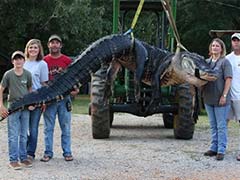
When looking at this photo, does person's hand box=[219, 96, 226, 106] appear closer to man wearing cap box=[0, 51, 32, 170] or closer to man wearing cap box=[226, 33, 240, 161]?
man wearing cap box=[226, 33, 240, 161]

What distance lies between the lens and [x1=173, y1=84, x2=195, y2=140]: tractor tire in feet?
32.0

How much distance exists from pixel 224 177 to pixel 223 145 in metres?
1.24

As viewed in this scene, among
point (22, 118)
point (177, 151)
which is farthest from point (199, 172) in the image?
point (22, 118)

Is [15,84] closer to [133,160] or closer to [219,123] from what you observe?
[133,160]

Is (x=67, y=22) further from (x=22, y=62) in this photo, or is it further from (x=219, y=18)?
(x=22, y=62)

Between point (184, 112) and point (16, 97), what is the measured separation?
398 centimetres

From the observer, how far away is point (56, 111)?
7457 mm

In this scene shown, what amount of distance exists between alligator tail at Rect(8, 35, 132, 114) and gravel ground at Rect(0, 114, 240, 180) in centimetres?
104

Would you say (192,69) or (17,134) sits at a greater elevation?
(192,69)

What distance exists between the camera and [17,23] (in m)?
23.1

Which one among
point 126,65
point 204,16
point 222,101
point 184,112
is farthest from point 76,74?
point 204,16

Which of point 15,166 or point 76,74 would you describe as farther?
point 15,166

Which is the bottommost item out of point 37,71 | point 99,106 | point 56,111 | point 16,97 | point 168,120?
point 168,120

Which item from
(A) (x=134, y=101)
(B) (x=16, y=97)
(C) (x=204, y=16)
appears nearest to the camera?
(B) (x=16, y=97)
